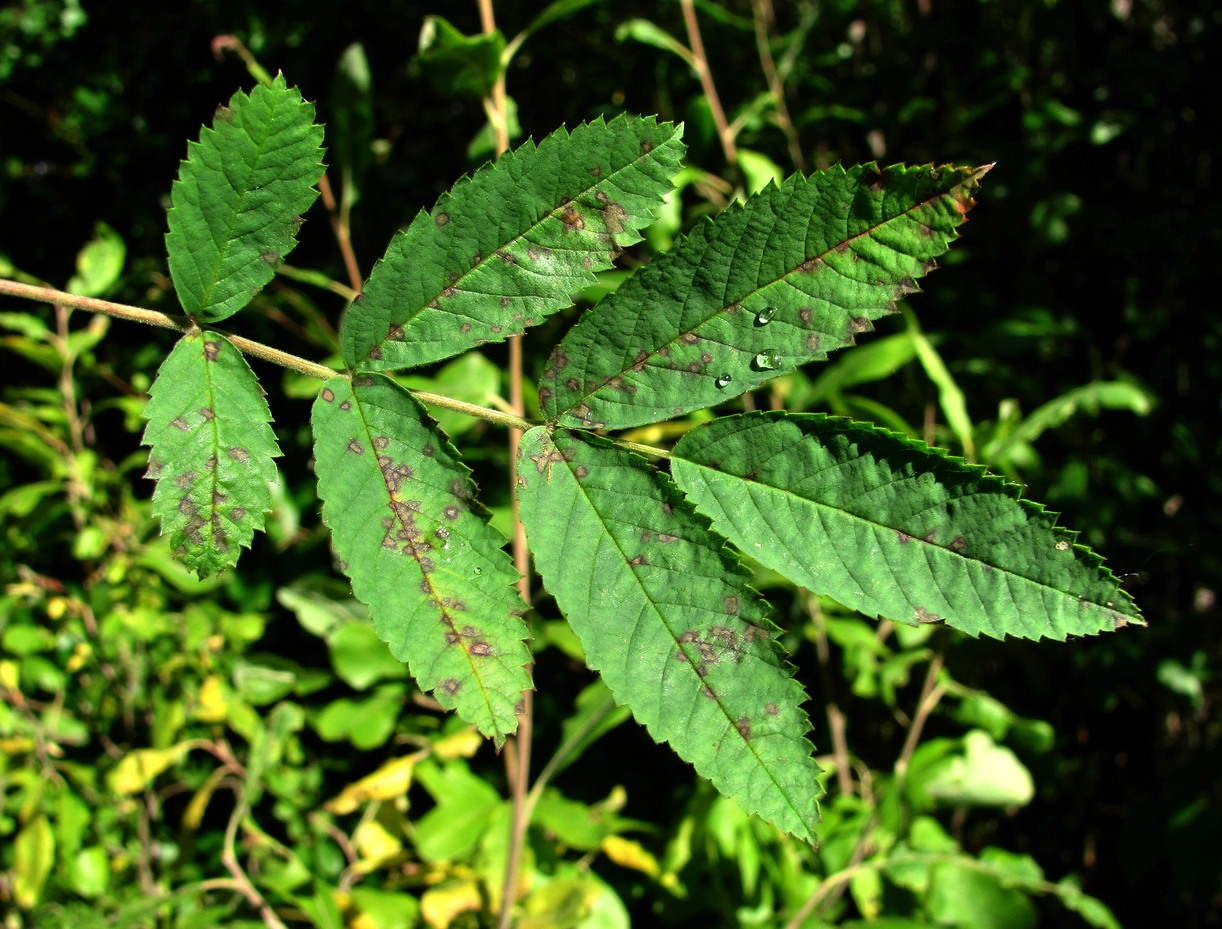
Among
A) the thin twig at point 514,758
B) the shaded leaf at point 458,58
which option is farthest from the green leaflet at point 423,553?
the shaded leaf at point 458,58

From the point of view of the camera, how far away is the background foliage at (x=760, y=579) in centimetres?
186

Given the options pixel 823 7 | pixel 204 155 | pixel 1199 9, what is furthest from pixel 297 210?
pixel 1199 9

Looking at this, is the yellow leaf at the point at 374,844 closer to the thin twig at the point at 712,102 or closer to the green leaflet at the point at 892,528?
the green leaflet at the point at 892,528

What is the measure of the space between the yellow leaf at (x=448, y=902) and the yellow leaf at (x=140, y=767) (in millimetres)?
659

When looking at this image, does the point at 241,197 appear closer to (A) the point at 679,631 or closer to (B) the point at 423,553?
(B) the point at 423,553

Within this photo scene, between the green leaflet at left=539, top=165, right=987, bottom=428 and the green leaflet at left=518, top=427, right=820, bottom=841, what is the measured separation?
88 millimetres

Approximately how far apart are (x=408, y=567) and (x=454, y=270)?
0.89ft

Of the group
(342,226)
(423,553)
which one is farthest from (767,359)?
(342,226)

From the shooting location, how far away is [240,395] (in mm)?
836

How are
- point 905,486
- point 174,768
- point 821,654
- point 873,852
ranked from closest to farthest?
point 905,486 < point 873,852 < point 821,654 < point 174,768

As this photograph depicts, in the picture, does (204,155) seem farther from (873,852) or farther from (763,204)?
(873,852)

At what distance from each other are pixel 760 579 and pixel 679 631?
3.20ft

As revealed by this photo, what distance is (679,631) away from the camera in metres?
0.75

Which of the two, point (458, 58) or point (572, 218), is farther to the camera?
point (458, 58)
